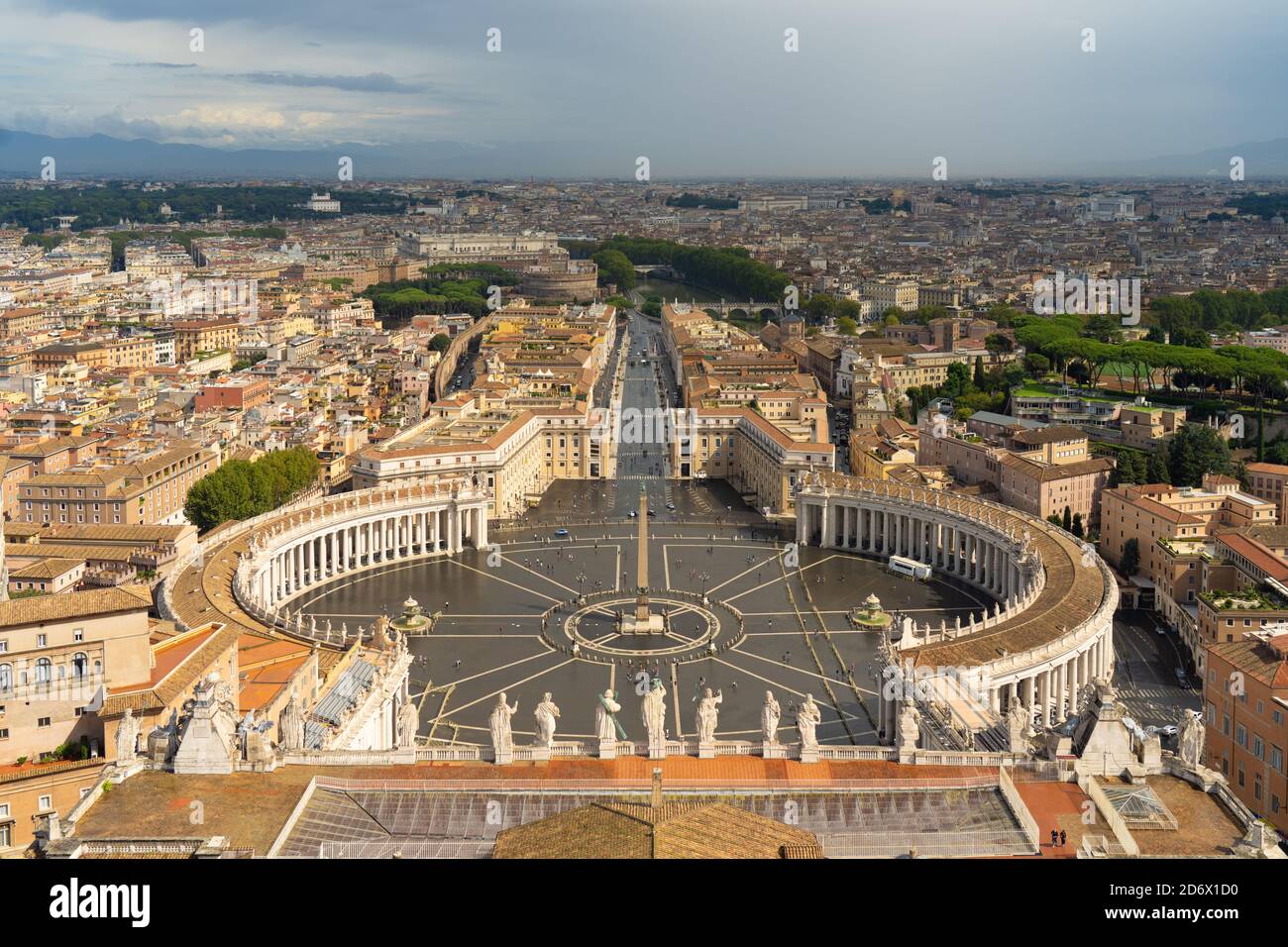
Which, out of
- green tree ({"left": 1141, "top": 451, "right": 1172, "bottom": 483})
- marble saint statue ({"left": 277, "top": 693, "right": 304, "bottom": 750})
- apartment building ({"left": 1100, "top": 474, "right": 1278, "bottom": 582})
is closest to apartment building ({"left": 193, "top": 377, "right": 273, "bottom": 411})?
apartment building ({"left": 1100, "top": 474, "right": 1278, "bottom": 582})

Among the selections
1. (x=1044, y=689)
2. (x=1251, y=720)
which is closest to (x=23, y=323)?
(x=1044, y=689)


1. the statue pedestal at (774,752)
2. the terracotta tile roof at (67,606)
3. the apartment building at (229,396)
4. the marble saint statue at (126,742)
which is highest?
the apartment building at (229,396)

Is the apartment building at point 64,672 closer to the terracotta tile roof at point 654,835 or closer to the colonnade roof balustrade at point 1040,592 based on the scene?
the terracotta tile roof at point 654,835

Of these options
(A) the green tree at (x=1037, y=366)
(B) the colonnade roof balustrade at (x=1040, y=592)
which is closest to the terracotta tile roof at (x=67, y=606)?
(B) the colonnade roof balustrade at (x=1040, y=592)

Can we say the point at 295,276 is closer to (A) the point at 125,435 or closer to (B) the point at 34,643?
(A) the point at 125,435
